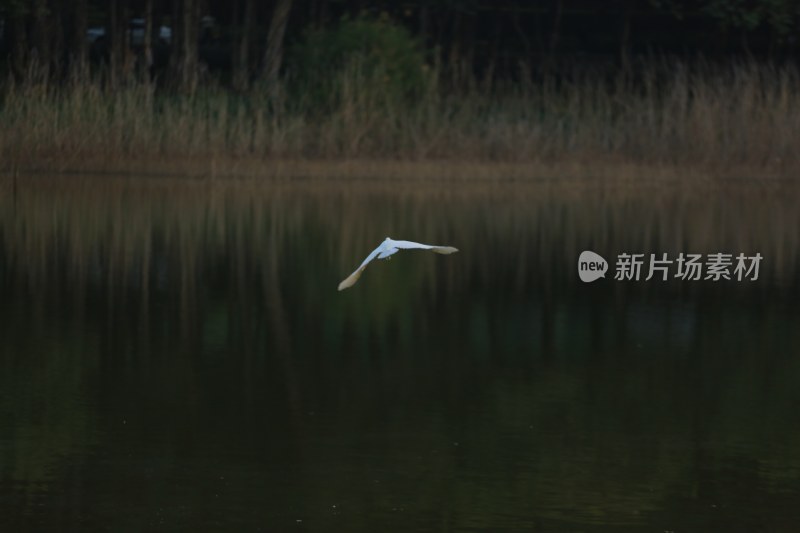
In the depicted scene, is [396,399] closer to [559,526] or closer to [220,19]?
[559,526]

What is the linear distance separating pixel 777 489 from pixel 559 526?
1.25m

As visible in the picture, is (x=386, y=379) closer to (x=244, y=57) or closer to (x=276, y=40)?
(x=276, y=40)

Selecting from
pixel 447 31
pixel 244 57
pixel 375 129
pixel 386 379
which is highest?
pixel 447 31

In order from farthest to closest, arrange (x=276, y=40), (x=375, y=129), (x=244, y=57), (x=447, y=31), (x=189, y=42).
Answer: (x=447, y=31), (x=244, y=57), (x=276, y=40), (x=189, y=42), (x=375, y=129)

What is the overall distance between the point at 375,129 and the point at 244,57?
7.32 metres

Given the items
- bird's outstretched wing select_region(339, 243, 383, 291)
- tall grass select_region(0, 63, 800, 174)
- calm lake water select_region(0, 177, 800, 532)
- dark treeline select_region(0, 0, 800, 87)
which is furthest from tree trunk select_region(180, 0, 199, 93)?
bird's outstretched wing select_region(339, 243, 383, 291)

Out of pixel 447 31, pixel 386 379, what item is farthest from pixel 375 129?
pixel 386 379

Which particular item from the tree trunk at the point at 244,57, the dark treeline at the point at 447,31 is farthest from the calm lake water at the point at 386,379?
the dark treeline at the point at 447,31

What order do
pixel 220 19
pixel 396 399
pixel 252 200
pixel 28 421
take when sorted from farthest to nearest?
pixel 220 19 < pixel 252 200 < pixel 396 399 < pixel 28 421

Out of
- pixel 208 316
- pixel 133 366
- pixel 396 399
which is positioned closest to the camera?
pixel 396 399

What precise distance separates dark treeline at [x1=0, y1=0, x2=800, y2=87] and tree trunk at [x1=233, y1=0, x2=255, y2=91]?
4 cm

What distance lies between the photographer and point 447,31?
134ft

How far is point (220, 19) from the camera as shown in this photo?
42625 mm

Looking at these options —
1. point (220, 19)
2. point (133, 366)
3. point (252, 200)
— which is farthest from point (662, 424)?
point (220, 19)
